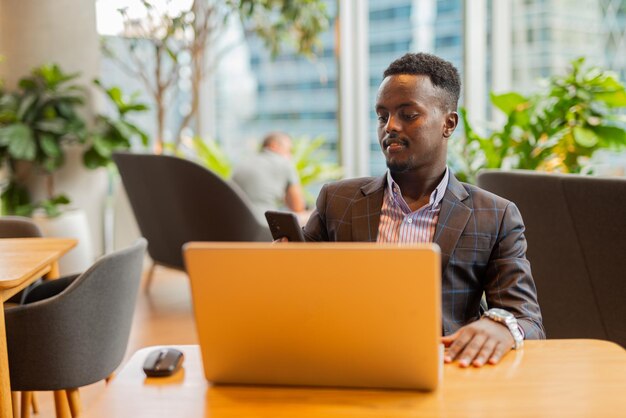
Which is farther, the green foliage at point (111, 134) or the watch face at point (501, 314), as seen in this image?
the green foliage at point (111, 134)

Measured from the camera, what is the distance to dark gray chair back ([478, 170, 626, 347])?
8.52 ft

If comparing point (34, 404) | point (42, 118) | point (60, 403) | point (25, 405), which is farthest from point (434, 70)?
point (42, 118)

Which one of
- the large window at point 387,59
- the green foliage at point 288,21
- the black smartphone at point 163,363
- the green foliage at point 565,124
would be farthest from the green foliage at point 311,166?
the black smartphone at point 163,363

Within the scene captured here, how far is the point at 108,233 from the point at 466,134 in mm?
3414

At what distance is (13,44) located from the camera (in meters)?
5.87

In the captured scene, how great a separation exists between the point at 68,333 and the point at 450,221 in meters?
1.24

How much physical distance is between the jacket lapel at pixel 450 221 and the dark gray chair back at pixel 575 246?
0.93 meters

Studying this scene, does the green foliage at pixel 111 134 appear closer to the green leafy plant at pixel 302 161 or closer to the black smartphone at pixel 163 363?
the green leafy plant at pixel 302 161

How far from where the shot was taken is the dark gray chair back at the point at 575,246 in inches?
102

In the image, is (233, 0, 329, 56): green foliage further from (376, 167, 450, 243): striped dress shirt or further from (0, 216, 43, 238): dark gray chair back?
(376, 167, 450, 243): striped dress shirt

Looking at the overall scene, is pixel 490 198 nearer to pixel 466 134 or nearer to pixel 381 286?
pixel 381 286

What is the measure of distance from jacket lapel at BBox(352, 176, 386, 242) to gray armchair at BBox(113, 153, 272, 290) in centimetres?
260

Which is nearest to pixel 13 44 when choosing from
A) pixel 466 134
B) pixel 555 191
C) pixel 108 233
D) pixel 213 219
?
pixel 108 233

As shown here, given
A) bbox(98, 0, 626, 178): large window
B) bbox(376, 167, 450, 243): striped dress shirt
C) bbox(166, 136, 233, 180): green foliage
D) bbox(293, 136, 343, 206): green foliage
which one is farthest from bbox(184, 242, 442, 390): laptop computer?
bbox(166, 136, 233, 180): green foliage
